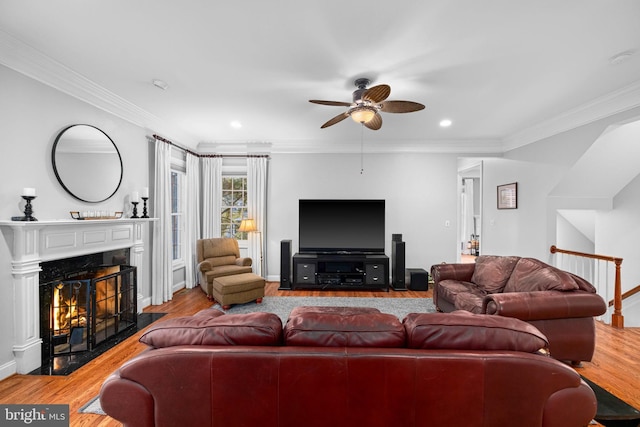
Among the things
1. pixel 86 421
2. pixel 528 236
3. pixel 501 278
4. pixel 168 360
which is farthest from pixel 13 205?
pixel 528 236

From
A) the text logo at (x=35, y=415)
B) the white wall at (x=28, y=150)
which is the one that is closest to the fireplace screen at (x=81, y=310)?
the white wall at (x=28, y=150)

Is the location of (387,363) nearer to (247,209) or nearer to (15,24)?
(15,24)

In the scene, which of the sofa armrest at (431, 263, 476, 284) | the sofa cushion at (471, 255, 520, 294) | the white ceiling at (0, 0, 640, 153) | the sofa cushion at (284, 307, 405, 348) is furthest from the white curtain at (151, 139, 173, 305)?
the sofa cushion at (471, 255, 520, 294)

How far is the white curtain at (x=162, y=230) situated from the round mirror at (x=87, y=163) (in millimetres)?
698

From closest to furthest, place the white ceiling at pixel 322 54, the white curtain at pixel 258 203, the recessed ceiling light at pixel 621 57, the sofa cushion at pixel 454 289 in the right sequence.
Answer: the white ceiling at pixel 322 54 → the recessed ceiling light at pixel 621 57 → the sofa cushion at pixel 454 289 → the white curtain at pixel 258 203

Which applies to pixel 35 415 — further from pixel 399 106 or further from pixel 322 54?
pixel 399 106

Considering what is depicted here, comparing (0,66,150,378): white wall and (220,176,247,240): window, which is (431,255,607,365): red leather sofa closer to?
(0,66,150,378): white wall

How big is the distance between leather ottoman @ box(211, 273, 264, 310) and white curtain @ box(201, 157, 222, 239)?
4.64 feet

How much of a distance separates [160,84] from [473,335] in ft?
11.4

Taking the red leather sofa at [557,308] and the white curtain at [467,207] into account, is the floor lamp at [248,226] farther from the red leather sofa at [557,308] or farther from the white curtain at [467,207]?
the white curtain at [467,207]

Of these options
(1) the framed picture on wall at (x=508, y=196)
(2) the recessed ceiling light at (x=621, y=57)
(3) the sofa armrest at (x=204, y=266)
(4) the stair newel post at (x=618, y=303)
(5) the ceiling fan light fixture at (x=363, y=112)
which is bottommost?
(4) the stair newel post at (x=618, y=303)

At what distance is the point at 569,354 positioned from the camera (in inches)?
96.1

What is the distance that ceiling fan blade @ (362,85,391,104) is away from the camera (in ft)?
7.75

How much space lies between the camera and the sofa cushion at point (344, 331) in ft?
4.03
